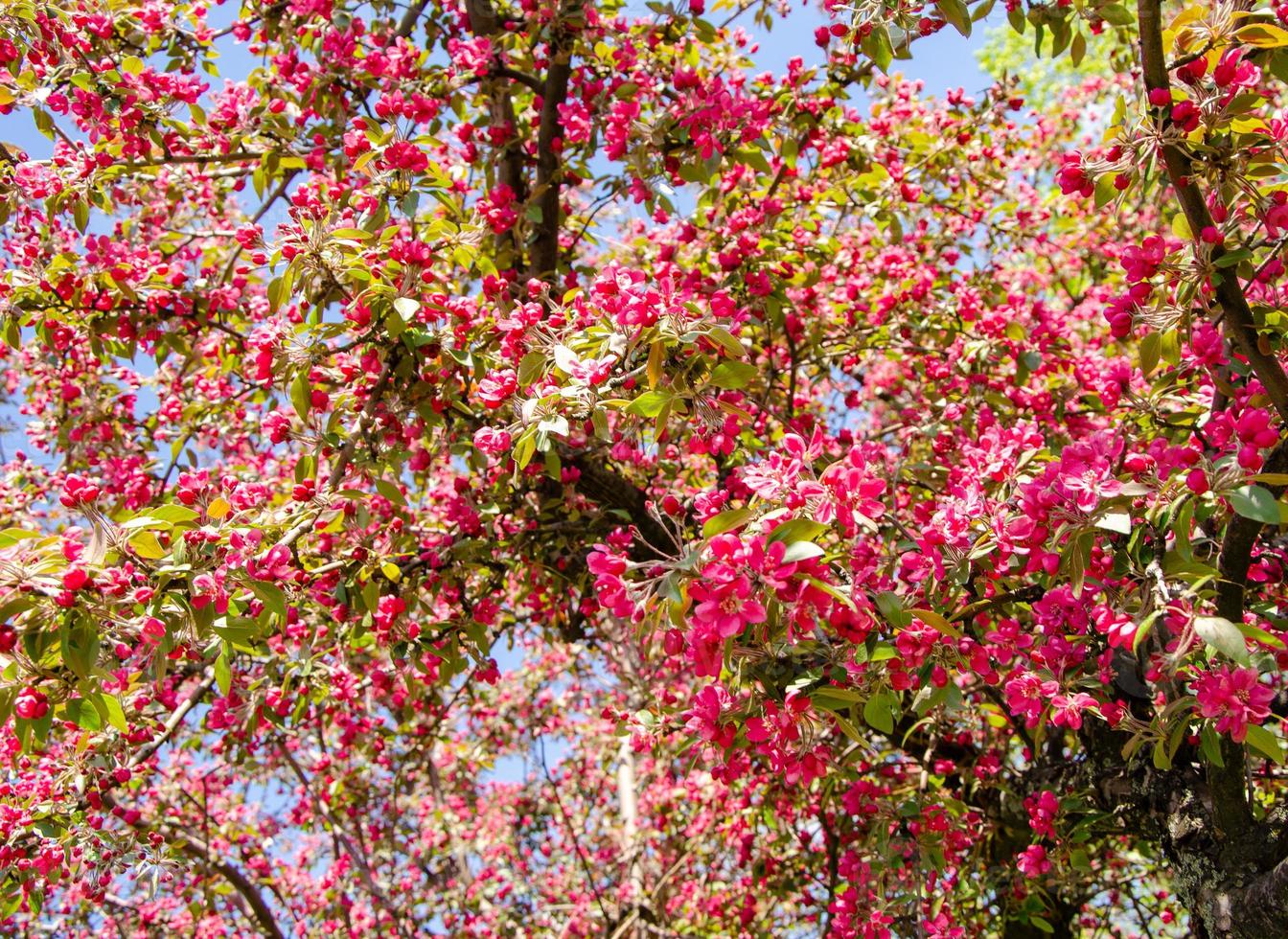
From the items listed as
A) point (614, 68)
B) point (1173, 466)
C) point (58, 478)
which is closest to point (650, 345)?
point (1173, 466)

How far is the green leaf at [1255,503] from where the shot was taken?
5.50 feet

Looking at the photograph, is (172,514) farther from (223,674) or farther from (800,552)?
(800,552)

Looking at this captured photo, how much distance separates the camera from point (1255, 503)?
1.71 meters

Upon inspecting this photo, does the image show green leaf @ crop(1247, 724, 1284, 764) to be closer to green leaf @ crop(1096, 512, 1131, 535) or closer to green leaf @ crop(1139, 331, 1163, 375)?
green leaf @ crop(1096, 512, 1131, 535)

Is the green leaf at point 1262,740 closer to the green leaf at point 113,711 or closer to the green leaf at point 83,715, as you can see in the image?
the green leaf at point 113,711

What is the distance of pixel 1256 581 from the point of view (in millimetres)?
2654

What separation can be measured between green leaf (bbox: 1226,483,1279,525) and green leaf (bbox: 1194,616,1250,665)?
203mm

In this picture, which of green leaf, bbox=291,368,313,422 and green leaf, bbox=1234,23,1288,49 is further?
green leaf, bbox=291,368,313,422

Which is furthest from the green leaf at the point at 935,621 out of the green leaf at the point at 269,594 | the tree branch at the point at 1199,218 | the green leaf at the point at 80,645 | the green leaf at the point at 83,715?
the green leaf at the point at 83,715

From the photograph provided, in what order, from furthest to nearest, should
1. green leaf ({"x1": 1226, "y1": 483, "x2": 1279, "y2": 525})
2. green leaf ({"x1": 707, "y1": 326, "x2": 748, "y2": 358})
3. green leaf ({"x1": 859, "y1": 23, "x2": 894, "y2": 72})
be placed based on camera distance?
1. green leaf ({"x1": 859, "y1": 23, "x2": 894, "y2": 72})
2. green leaf ({"x1": 707, "y1": 326, "x2": 748, "y2": 358})
3. green leaf ({"x1": 1226, "y1": 483, "x2": 1279, "y2": 525})

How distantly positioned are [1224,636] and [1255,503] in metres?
0.27

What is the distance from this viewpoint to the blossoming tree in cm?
195

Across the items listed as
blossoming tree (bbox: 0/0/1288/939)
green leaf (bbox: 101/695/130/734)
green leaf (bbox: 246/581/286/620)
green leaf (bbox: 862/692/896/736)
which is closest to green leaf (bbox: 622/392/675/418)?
blossoming tree (bbox: 0/0/1288/939)

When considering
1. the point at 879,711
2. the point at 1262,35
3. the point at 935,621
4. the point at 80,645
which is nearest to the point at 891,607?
the point at 935,621
